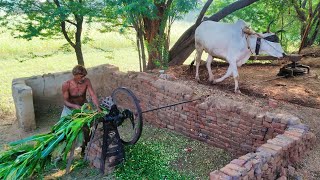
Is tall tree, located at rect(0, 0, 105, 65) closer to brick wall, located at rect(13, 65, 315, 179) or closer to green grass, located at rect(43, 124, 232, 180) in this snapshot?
brick wall, located at rect(13, 65, 315, 179)

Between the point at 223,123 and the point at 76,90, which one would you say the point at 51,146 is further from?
the point at 223,123

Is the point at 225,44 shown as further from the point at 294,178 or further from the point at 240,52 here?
the point at 294,178

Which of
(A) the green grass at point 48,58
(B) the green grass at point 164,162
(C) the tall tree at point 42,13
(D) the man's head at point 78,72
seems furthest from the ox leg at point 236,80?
(A) the green grass at point 48,58

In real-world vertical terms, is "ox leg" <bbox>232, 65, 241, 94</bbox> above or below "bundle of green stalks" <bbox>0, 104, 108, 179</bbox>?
above

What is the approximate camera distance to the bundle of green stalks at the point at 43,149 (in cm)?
445

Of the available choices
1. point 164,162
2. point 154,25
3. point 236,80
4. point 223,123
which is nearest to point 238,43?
point 236,80

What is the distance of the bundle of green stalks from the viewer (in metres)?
4.45

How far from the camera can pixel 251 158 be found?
3719mm

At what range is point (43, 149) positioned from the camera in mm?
4582

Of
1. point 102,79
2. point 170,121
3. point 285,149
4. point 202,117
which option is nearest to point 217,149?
point 202,117

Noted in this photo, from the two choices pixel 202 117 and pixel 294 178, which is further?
pixel 202 117

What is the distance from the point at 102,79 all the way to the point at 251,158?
4.95 metres

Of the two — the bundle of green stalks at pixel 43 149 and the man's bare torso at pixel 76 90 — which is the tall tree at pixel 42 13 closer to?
the man's bare torso at pixel 76 90

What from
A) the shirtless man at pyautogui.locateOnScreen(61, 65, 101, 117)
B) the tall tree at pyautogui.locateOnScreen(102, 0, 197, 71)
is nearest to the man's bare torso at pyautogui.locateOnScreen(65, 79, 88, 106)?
the shirtless man at pyautogui.locateOnScreen(61, 65, 101, 117)
